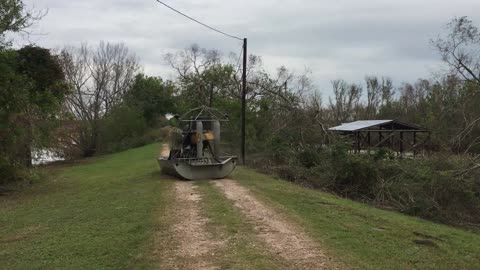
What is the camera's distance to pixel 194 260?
6656 mm

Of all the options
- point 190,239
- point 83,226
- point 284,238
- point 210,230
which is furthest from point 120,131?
point 284,238

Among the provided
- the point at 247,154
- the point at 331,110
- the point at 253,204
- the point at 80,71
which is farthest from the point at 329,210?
the point at 331,110

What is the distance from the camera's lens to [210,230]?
8469 mm

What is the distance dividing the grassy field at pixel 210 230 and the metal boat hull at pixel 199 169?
1935 mm

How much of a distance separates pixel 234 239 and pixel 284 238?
78cm

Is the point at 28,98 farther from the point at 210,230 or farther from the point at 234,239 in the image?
the point at 234,239

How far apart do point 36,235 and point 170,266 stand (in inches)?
153

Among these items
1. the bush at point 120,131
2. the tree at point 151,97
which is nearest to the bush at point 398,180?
the bush at point 120,131

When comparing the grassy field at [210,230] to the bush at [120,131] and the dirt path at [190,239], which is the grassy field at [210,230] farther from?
the bush at [120,131]

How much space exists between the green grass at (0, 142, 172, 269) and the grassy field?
2cm

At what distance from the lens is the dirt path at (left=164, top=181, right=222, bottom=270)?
21.5 ft

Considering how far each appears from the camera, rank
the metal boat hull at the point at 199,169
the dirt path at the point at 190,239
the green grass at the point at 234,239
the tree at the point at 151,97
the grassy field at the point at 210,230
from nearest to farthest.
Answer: the green grass at the point at 234,239, the dirt path at the point at 190,239, the grassy field at the point at 210,230, the metal boat hull at the point at 199,169, the tree at the point at 151,97

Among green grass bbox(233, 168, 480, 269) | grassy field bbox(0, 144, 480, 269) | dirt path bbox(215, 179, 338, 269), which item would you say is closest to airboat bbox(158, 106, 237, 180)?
grassy field bbox(0, 144, 480, 269)

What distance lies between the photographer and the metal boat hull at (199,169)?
615 inches
